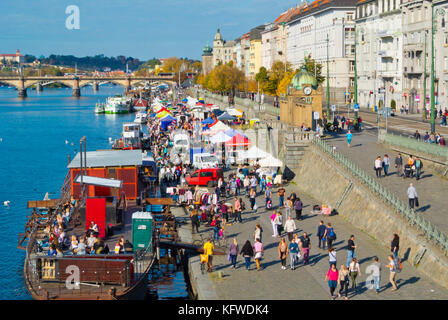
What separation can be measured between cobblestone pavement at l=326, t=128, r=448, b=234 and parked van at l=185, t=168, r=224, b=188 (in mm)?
7464

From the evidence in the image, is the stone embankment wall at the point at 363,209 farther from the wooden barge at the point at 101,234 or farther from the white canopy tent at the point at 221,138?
the wooden barge at the point at 101,234

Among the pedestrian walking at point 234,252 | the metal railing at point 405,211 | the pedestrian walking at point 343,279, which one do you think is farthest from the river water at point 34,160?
the metal railing at point 405,211

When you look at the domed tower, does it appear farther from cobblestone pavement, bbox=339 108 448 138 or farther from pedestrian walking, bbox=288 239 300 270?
pedestrian walking, bbox=288 239 300 270

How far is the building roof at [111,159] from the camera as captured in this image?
3578 cm

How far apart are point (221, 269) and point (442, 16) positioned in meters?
50.6

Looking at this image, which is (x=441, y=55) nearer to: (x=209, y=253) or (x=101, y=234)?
(x=101, y=234)

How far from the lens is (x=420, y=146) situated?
35.7 metres

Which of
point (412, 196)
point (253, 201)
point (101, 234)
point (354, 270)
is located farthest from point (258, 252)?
point (253, 201)

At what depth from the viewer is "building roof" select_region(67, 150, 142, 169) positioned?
35.8m

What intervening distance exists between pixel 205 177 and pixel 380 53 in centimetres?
4840

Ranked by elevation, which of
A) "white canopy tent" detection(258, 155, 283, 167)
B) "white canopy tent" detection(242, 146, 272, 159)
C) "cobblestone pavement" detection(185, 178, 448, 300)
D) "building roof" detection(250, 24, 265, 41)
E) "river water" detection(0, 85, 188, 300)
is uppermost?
"building roof" detection(250, 24, 265, 41)

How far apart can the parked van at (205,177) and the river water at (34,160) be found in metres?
A: 9.92

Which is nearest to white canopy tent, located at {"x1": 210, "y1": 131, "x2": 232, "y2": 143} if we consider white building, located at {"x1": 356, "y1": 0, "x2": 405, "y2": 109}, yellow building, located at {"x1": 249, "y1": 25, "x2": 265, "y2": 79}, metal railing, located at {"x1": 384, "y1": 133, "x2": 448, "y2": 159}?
metal railing, located at {"x1": 384, "y1": 133, "x2": 448, "y2": 159}
